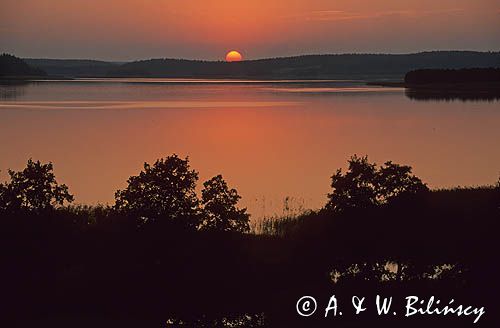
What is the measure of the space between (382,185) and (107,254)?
10.3 metres

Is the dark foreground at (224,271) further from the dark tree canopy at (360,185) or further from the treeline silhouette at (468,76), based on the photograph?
the treeline silhouette at (468,76)

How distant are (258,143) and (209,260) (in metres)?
50.0

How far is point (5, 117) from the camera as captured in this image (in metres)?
94.0

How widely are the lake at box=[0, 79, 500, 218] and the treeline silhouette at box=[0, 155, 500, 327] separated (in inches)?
452

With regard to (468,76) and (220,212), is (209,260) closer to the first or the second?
(220,212)

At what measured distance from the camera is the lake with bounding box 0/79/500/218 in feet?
164

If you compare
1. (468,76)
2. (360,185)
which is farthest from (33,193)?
(468,76)

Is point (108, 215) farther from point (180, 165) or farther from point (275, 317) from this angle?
point (275, 317)

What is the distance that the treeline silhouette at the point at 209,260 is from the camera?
23656 millimetres

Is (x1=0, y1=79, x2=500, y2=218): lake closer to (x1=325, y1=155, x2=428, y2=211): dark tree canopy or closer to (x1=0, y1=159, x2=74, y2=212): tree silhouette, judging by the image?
(x1=325, y1=155, x2=428, y2=211): dark tree canopy

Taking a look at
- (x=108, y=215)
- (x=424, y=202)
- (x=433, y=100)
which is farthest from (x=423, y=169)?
(x=433, y=100)

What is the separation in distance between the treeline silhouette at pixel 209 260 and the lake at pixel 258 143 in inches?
452

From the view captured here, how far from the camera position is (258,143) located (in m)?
74.4

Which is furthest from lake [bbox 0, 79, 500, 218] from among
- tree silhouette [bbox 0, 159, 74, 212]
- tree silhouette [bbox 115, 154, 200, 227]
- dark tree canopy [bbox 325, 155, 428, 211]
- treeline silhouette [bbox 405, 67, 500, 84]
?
treeline silhouette [bbox 405, 67, 500, 84]
